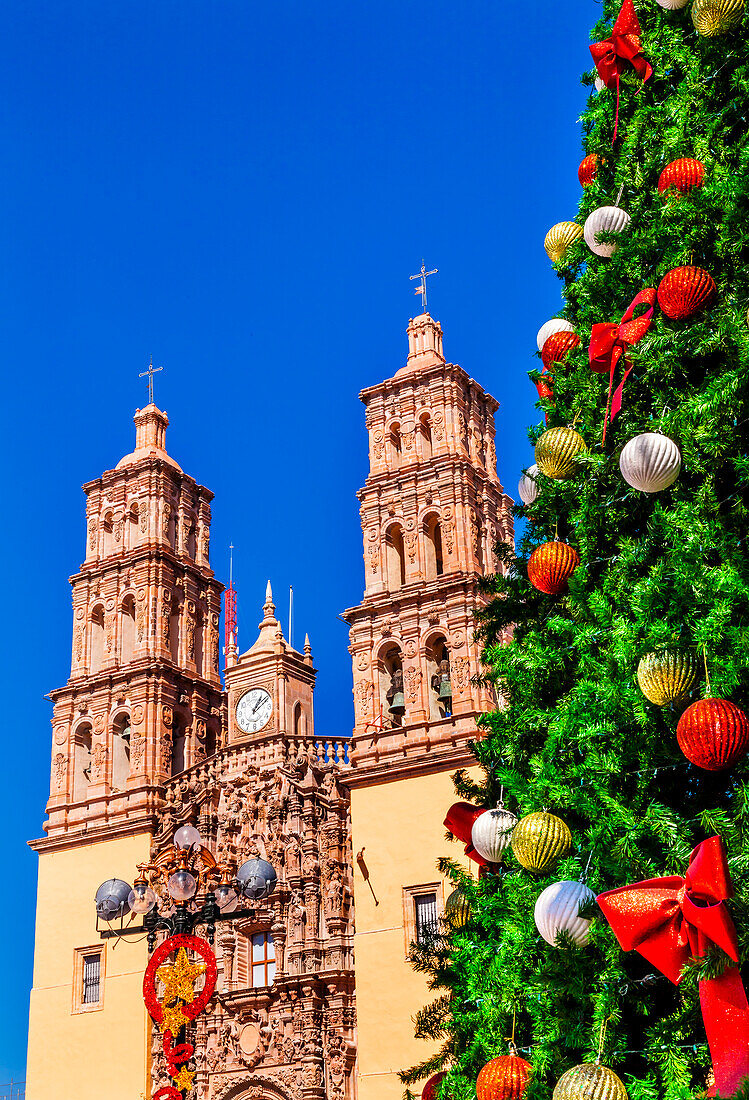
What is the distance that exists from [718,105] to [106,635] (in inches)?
866

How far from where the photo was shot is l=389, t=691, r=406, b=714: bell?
2211 centimetres

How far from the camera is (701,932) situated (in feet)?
15.9

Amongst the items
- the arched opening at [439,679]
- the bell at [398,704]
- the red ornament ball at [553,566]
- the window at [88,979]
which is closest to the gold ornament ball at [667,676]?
the red ornament ball at [553,566]

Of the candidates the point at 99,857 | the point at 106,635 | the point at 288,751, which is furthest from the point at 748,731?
the point at 106,635

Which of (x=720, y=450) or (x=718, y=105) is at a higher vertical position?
(x=718, y=105)

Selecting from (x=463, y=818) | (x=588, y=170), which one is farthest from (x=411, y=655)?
(x=588, y=170)

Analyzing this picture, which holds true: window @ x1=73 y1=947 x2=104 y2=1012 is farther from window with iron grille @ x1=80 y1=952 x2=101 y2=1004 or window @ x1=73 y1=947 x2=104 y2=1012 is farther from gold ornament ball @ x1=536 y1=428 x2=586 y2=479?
gold ornament ball @ x1=536 y1=428 x2=586 y2=479

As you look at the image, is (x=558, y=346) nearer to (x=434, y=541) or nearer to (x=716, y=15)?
(x=716, y=15)

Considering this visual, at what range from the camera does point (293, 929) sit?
73.8ft

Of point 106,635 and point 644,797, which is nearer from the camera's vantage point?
point 644,797

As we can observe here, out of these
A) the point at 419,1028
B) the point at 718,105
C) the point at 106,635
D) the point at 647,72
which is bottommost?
the point at 419,1028

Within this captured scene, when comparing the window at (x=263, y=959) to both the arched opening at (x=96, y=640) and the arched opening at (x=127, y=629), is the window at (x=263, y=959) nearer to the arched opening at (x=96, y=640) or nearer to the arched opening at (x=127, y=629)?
the arched opening at (x=127, y=629)

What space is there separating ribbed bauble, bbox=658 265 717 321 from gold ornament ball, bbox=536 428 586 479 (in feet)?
2.93

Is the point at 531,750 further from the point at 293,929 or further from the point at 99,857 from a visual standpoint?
the point at 99,857
